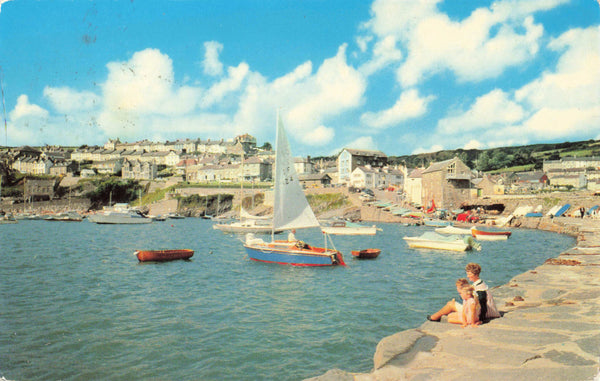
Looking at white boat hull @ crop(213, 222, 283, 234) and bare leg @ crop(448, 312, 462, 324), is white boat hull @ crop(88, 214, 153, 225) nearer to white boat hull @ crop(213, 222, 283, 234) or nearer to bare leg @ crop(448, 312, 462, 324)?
white boat hull @ crop(213, 222, 283, 234)

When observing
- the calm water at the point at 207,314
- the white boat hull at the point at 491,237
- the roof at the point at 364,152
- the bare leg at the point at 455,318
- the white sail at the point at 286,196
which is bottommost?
the calm water at the point at 207,314

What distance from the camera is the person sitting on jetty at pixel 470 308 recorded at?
354 inches

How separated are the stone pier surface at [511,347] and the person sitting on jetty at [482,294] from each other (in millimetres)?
210

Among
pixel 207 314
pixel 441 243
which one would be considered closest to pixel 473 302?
pixel 207 314

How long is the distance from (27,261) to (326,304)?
74.9 ft

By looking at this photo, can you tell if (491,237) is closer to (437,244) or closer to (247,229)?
(437,244)

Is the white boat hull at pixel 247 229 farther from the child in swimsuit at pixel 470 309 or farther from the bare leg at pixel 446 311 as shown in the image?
the child in swimsuit at pixel 470 309

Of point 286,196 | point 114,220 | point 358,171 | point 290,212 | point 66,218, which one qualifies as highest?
point 358,171

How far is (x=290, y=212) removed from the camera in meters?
23.5

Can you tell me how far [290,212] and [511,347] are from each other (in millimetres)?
16892

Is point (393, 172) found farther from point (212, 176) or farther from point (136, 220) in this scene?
point (136, 220)

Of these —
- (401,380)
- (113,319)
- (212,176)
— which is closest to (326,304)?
(113,319)

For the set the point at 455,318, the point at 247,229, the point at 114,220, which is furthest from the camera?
the point at 114,220

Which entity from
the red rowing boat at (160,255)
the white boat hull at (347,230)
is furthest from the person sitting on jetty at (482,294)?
the white boat hull at (347,230)
